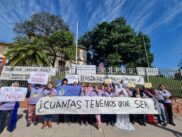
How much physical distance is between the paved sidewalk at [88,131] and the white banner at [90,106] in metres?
0.58

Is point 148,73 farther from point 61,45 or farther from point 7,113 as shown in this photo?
point 61,45

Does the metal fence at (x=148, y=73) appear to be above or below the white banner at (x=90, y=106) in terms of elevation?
above

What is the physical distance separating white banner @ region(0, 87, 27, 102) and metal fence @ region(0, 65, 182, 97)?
18.2ft

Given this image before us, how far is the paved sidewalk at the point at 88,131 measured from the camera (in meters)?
5.43

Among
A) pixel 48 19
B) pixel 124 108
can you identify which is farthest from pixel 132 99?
pixel 48 19

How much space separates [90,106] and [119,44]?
26570mm

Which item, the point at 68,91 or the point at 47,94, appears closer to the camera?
the point at 47,94

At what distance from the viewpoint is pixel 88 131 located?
577 cm

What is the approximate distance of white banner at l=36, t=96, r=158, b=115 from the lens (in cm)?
618

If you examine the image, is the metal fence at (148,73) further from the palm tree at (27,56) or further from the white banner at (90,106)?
the white banner at (90,106)

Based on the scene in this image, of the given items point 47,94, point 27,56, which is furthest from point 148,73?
point 27,56

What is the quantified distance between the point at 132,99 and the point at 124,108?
1.68 ft

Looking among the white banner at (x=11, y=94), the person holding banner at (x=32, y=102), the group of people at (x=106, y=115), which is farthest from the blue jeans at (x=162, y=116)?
the white banner at (x=11, y=94)

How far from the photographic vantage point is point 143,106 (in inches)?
257
